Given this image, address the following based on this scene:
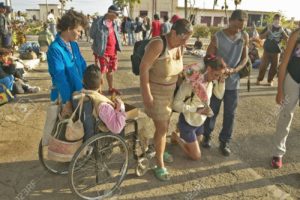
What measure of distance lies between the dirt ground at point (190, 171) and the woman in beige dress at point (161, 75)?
0.30m

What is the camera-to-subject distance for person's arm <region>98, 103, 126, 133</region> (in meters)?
2.98

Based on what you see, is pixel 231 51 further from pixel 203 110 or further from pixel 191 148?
pixel 191 148

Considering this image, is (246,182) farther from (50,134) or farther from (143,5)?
(143,5)

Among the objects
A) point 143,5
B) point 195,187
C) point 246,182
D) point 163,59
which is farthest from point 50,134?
point 143,5

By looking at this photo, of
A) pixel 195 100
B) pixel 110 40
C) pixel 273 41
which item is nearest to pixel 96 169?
pixel 195 100

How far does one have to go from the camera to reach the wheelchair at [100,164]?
3082 millimetres

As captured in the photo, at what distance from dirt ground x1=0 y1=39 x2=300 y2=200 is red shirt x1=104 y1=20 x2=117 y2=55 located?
1777 mm

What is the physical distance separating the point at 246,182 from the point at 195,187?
64 cm

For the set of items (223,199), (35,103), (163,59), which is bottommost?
(223,199)

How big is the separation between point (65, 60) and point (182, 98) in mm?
1426

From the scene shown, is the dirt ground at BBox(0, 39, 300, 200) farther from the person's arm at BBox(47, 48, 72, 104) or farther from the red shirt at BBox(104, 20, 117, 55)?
the red shirt at BBox(104, 20, 117, 55)

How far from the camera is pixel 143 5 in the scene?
165 ft

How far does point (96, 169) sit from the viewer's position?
130 inches

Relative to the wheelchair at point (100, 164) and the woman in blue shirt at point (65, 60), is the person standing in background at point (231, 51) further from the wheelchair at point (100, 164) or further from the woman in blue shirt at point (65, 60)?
the woman in blue shirt at point (65, 60)
